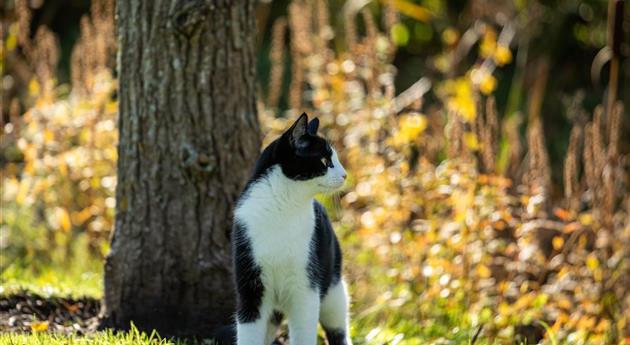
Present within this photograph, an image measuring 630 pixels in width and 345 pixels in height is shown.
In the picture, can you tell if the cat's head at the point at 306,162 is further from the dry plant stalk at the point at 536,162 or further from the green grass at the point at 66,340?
the dry plant stalk at the point at 536,162

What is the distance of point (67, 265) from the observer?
228 inches

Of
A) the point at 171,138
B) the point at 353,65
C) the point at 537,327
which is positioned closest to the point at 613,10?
the point at 353,65

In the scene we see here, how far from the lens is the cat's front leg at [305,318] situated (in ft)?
11.4

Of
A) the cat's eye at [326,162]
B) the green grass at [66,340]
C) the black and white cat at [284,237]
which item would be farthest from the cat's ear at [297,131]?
the green grass at [66,340]

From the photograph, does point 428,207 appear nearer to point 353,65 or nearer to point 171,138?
point 353,65

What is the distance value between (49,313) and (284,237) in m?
1.60

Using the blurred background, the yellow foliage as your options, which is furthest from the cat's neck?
the yellow foliage

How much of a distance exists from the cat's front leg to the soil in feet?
3.75

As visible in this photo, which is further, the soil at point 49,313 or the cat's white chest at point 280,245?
the soil at point 49,313

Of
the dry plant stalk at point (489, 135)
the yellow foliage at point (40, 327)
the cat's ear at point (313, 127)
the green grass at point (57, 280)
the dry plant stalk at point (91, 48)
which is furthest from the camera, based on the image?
the dry plant stalk at point (91, 48)

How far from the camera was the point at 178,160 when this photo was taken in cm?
407

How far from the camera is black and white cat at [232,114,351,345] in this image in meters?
3.44

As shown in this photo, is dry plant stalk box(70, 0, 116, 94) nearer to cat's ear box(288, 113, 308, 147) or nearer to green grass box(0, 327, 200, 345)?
green grass box(0, 327, 200, 345)

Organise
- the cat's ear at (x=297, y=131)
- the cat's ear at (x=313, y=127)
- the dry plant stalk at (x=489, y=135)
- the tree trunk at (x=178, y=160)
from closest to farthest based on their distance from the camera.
A: the cat's ear at (x=297, y=131) < the cat's ear at (x=313, y=127) < the tree trunk at (x=178, y=160) < the dry plant stalk at (x=489, y=135)
